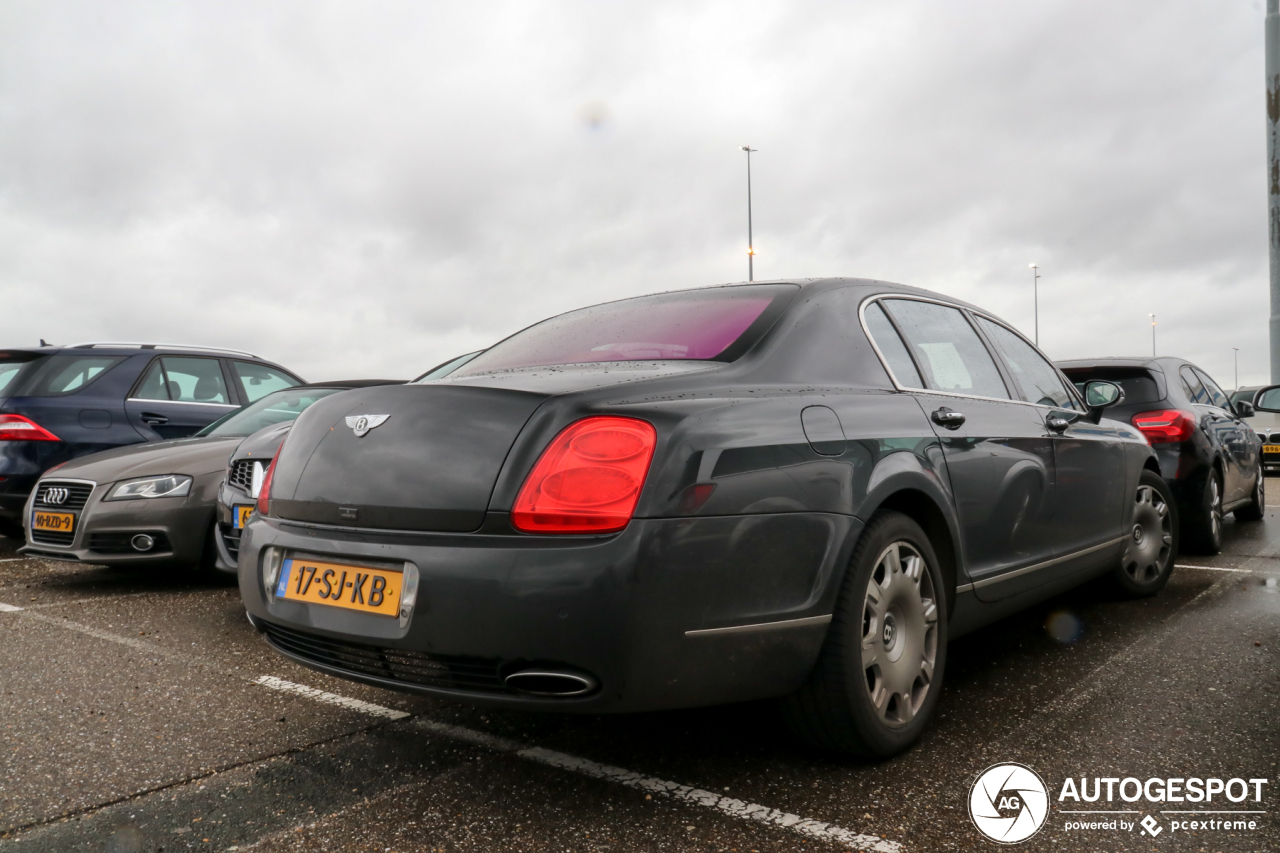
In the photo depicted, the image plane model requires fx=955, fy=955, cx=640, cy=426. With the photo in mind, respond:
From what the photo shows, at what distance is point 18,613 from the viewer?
15.7 feet

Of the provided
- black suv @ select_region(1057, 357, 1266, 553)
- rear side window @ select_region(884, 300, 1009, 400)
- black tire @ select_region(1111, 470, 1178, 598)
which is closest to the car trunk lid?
rear side window @ select_region(884, 300, 1009, 400)

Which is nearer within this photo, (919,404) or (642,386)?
(642,386)

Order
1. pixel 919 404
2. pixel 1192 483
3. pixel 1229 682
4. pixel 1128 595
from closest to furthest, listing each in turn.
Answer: pixel 919 404, pixel 1229 682, pixel 1128 595, pixel 1192 483

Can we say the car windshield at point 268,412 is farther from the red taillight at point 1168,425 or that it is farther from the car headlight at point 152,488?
the red taillight at point 1168,425

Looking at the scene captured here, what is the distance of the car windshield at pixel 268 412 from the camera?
6133 millimetres

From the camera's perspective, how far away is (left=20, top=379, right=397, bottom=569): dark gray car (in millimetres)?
5246

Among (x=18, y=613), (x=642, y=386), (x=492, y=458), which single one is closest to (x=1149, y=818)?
(x=642, y=386)

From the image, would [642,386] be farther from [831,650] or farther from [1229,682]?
[1229,682]

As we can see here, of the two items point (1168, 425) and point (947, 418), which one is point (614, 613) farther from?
point (1168, 425)

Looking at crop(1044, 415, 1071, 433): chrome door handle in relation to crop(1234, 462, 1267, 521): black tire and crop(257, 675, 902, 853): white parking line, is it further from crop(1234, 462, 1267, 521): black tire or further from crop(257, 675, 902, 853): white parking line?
crop(1234, 462, 1267, 521): black tire

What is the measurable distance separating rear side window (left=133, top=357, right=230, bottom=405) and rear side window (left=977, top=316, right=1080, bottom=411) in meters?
6.03

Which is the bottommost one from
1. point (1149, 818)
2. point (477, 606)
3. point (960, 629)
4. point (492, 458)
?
point (1149, 818)

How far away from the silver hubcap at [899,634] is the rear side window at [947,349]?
717mm

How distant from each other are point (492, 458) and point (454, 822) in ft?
2.86
